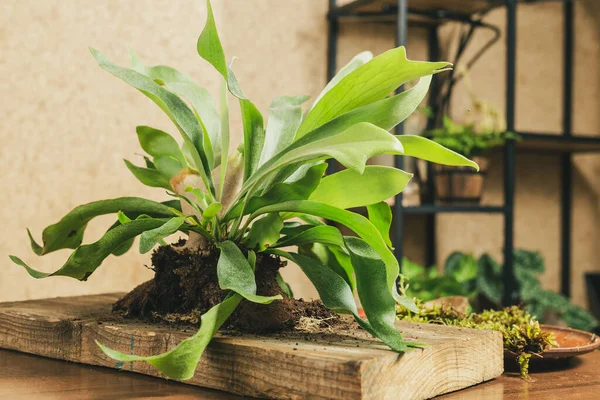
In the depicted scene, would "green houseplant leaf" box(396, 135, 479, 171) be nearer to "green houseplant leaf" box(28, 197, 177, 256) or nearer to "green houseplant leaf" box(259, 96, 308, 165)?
"green houseplant leaf" box(259, 96, 308, 165)

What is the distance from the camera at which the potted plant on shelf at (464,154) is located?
2162 millimetres

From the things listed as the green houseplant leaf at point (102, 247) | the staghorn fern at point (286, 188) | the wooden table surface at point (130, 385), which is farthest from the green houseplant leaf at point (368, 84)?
the wooden table surface at point (130, 385)

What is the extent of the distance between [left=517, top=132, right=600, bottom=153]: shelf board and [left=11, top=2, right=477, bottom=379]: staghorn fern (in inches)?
61.8

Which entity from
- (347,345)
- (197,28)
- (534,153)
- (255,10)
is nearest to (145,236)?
(347,345)

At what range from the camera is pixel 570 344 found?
40.8 inches

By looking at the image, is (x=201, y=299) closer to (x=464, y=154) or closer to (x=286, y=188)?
(x=286, y=188)

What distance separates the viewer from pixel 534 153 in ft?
9.09

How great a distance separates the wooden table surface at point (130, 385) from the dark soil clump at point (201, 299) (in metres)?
0.10

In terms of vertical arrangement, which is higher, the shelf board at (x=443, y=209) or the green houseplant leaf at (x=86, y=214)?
the shelf board at (x=443, y=209)

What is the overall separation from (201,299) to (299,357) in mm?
228

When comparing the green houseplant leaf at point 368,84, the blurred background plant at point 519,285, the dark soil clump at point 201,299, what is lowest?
the blurred background plant at point 519,285

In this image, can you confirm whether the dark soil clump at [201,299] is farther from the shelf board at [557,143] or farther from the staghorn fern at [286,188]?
the shelf board at [557,143]

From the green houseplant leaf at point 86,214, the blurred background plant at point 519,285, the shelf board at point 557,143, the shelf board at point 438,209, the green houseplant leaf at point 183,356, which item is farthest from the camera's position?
the shelf board at point 557,143

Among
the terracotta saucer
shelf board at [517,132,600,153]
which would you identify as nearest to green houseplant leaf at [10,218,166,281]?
the terracotta saucer
